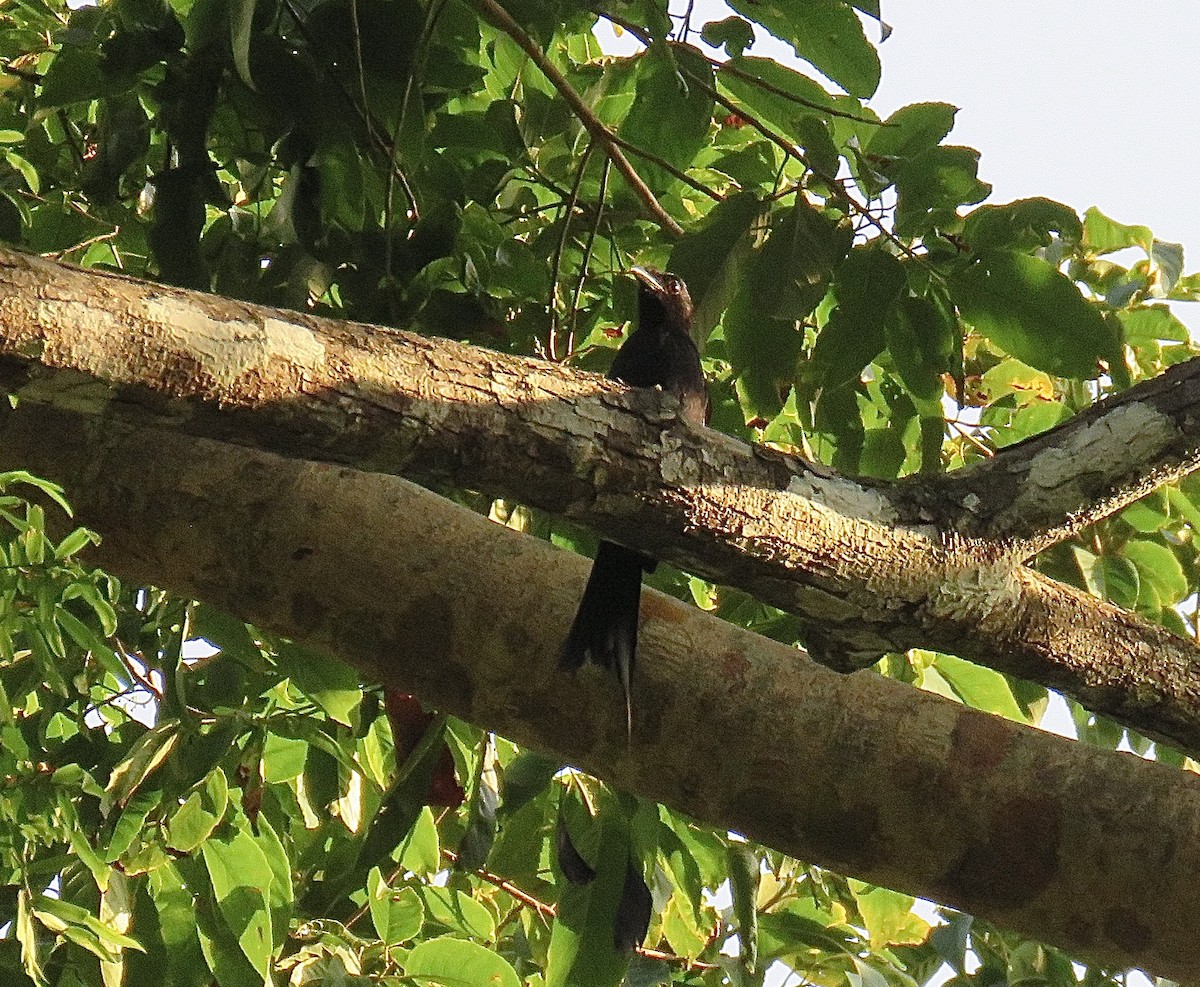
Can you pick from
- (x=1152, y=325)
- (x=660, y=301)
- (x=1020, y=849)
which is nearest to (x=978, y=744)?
(x=1020, y=849)

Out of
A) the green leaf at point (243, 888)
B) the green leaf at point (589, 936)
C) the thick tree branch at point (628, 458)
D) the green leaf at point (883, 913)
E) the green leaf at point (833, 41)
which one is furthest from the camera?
the green leaf at point (883, 913)

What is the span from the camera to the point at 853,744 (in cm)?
205

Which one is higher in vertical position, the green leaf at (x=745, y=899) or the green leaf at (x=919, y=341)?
the green leaf at (x=919, y=341)

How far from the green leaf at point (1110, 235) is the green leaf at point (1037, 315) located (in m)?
0.91

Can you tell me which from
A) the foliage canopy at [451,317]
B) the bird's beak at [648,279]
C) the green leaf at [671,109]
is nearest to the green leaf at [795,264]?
the foliage canopy at [451,317]

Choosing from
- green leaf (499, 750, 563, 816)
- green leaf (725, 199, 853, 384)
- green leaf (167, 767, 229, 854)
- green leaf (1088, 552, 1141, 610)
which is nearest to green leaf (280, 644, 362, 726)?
green leaf (167, 767, 229, 854)

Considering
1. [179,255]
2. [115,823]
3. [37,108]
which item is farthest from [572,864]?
[37,108]

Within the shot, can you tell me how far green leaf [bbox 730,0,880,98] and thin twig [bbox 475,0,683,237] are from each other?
380 mm

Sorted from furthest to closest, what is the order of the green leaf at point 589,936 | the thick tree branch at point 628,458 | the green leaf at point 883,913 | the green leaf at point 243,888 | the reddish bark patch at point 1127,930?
the green leaf at point 883,913 < the green leaf at point 589,936 < the green leaf at point 243,888 < the reddish bark patch at point 1127,930 < the thick tree branch at point 628,458

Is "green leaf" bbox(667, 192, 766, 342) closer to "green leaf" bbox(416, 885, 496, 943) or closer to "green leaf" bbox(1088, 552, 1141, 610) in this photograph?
"green leaf" bbox(1088, 552, 1141, 610)

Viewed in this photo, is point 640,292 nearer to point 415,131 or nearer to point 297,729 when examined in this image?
point 415,131

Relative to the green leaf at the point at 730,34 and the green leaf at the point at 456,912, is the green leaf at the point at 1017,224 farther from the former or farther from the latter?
the green leaf at the point at 456,912

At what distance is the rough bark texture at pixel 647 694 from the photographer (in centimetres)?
201

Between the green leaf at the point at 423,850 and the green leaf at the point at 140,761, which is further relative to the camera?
the green leaf at the point at 423,850
